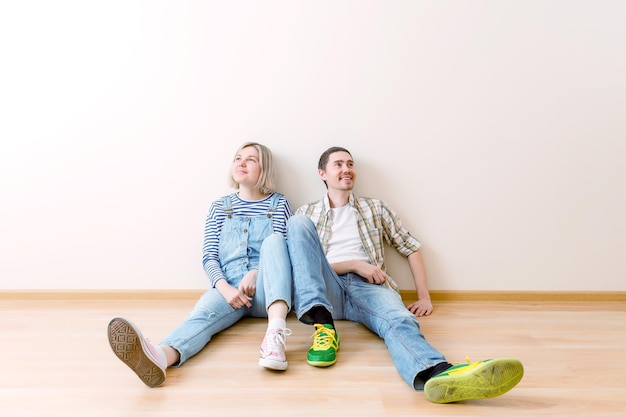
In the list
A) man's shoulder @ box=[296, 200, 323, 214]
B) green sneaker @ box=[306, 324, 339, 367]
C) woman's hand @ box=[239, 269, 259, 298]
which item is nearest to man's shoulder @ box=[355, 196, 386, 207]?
man's shoulder @ box=[296, 200, 323, 214]

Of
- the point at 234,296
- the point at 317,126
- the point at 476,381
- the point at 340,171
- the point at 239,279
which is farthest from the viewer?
the point at 317,126

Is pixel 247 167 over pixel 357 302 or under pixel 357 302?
over

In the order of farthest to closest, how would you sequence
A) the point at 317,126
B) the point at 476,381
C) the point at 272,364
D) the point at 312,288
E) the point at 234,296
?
1. the point at 317,126
2. the point at 234,296
3. the point at 312,288
4. the point at 272,364
5. the point at 476,381

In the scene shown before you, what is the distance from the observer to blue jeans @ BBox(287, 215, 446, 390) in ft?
4.00

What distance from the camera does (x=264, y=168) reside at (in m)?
1.92

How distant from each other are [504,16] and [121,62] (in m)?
1.65

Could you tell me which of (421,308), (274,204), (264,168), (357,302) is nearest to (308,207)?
(274,204)

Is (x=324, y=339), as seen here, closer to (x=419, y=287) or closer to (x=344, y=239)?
(x=344, y=239)

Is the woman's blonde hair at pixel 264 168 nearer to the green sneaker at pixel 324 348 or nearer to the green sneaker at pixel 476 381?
the green sneaker at pixel 324 348

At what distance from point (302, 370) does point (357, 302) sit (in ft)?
1.29

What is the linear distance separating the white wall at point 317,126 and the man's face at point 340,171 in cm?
13

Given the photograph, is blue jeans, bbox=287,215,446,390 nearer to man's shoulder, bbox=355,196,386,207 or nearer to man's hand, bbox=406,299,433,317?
man's hand, bbox=406,299,433,317

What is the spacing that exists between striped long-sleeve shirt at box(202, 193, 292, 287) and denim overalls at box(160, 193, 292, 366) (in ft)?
0.06

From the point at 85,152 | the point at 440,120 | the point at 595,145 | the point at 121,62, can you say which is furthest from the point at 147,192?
the point at 595,145
